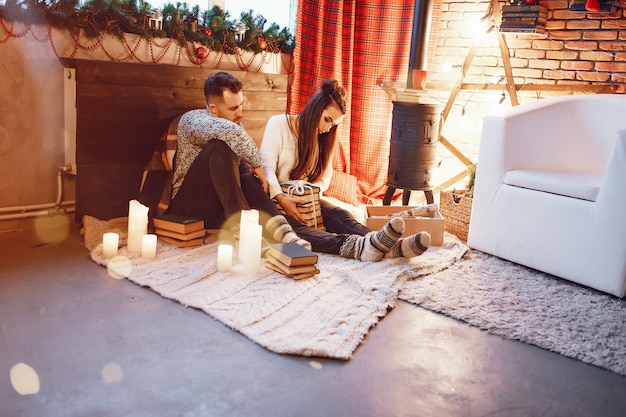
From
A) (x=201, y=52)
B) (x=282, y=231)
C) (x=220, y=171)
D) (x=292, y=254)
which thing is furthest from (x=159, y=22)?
(x=292, y=254)

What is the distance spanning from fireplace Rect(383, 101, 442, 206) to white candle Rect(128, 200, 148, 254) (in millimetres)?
1541

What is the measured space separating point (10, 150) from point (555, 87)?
2.81m

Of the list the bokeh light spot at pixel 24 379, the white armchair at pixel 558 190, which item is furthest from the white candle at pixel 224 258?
the white armchair at pixel 558 190

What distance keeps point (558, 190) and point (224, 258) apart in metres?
1.46

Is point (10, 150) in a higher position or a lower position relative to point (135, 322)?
higher

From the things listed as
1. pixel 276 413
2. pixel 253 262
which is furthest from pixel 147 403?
pixel 253 262

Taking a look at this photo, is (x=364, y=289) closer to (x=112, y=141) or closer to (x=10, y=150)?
(x=112, y=141)

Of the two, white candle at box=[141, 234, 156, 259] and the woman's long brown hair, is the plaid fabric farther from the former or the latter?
the woman's long brown hair

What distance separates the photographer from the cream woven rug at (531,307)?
2.14 m

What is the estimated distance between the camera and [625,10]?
350 cm

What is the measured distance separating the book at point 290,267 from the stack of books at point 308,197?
0.44 meters

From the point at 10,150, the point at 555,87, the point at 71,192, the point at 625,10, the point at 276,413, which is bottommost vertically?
the point at 276,413

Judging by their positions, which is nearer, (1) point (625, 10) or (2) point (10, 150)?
(2) point (10, 150)

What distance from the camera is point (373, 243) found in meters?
2.75
